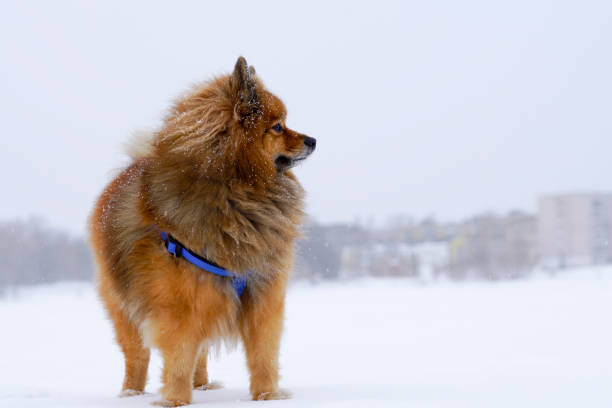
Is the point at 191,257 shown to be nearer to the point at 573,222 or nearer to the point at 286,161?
the point at 286,161

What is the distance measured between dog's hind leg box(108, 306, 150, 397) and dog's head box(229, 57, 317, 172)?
69.2 inches

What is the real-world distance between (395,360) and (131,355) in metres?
3.40

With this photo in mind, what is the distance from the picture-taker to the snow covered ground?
3.50 m

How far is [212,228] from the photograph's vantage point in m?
3.62

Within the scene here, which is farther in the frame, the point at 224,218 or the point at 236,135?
the point at 236,135

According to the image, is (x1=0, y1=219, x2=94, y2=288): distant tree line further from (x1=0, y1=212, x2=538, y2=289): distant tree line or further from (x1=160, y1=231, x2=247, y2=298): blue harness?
(x1=160, y1=231, x2=247, y2=298): blue harness

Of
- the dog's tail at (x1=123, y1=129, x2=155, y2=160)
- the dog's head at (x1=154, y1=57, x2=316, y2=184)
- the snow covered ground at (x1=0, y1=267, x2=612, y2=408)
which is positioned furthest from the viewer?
the dog's tail at (x1=123, y1=129, x2=155, y2=160)

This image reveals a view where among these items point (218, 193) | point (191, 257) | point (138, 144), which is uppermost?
point (138, 144)

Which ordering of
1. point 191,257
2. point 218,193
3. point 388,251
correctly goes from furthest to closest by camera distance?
point 388,251 < point 218,193 < point 191,257

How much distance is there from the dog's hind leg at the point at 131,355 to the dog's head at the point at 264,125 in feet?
5.76

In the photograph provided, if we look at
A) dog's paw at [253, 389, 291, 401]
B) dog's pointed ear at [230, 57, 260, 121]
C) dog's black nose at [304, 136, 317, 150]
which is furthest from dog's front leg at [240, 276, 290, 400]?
dog's pointed ear at [230, 57, 260, 121]

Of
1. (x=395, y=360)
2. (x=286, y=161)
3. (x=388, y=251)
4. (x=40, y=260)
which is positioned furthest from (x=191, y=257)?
(x=388, y=251)

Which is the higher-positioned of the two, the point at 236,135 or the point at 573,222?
the point at 573,222

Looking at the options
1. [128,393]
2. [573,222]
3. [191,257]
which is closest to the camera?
[191,257]
